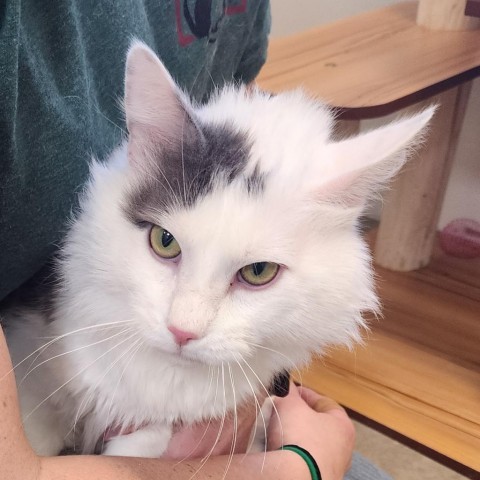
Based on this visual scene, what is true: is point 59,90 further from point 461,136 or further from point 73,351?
point 461,136

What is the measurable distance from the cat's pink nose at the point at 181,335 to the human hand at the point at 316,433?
0.33 m

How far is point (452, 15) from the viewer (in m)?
1.65

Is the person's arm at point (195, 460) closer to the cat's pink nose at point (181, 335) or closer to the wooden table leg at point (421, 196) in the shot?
the cat's pink nose at point (181, 335)

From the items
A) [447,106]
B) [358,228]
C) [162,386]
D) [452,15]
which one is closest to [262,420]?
[162,386]

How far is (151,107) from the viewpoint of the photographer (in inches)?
24.8

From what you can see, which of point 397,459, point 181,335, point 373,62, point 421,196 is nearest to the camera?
point 181,335

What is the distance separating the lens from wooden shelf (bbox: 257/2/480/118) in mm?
1263

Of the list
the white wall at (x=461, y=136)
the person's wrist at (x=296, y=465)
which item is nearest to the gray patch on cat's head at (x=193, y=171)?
the person's wrist at (x=296, y=465)

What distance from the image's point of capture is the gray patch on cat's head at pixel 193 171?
614 millimetres

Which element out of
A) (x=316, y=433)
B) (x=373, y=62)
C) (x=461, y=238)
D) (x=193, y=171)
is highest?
(x=193, y=171)

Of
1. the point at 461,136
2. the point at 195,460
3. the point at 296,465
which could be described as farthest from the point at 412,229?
the point at 195,460

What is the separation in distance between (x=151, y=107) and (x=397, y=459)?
1303mm

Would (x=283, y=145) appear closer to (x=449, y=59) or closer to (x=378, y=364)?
(x=449, y=59)

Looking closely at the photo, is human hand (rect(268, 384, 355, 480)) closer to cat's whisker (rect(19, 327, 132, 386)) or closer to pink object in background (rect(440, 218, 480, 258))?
cat's whisker (rect(19, 327, 132, 386))
